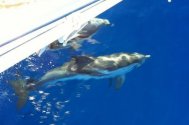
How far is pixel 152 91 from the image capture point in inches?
181

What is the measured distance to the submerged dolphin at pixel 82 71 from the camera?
380 cm

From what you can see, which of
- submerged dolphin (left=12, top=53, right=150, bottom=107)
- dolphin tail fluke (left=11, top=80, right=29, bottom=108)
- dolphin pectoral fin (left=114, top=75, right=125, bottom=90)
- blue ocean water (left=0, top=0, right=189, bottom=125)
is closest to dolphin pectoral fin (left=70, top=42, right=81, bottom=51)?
blue ocean water (left=0, top=0, right=189, bottom=125)

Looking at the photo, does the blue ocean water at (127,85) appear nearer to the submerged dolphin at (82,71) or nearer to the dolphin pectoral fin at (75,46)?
the dolphin pectoral fin at (75,46)

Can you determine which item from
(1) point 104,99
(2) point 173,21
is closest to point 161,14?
(2) point 173,21

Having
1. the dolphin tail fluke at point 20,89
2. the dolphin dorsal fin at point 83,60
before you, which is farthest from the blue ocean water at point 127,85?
the dolphin dorsal fin at point 83,60

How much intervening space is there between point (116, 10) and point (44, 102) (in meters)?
1.88

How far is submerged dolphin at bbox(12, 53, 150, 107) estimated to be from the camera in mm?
3799

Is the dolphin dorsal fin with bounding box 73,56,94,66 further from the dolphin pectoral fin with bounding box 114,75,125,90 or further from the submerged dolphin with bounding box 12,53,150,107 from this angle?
the dolphin pectoral fin with bounding box 114,75,125,90

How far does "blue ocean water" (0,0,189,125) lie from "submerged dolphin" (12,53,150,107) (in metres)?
0.26

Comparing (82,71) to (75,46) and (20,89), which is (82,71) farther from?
(20,89)

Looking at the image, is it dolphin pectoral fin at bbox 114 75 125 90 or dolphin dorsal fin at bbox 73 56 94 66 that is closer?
dolphin dorsal fin at bbox 73 56 94 66

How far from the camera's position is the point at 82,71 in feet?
12.7

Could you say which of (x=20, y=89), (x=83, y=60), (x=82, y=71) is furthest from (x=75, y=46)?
(x=20, y=89)

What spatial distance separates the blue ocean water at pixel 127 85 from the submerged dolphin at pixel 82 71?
0.26 m
